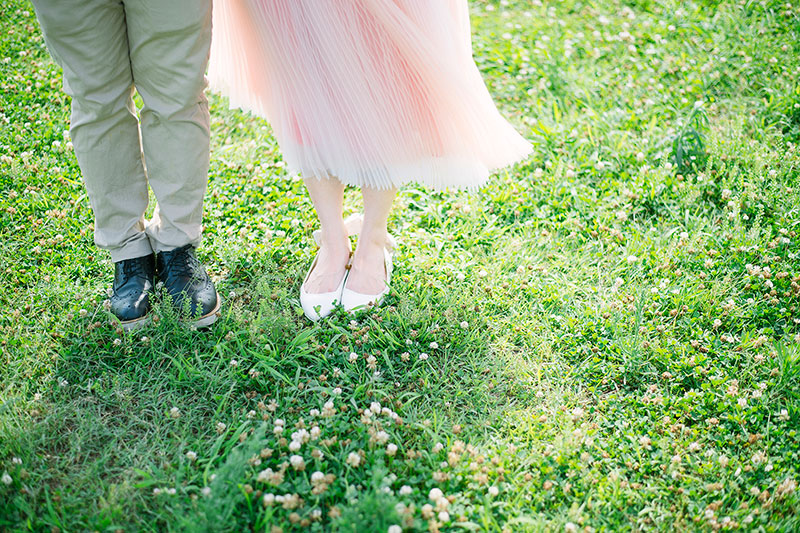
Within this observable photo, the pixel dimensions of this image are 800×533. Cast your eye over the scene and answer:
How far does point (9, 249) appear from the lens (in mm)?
2572

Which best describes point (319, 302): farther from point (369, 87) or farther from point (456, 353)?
point (369, 87)

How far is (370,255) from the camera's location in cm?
244

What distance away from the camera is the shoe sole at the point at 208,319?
2293mm

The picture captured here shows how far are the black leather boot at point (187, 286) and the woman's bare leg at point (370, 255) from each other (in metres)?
0.52

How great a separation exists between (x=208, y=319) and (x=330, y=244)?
53 cm

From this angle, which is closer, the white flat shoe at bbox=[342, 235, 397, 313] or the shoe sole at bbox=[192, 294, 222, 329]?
the shoe sole at bbox=[192, 294, 222, 329]

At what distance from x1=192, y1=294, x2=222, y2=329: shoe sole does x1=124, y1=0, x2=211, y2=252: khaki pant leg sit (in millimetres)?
260

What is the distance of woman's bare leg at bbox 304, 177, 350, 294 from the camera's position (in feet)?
7.61

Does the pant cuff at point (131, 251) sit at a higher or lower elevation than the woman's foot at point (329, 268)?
higher

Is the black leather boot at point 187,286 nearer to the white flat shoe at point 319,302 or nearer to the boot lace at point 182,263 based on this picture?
the boot lace at point 182,263

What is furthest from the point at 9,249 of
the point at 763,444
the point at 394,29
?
the point at 763,444

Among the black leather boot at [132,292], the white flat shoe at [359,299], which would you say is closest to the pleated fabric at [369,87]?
the white flat shoe at [359,299]

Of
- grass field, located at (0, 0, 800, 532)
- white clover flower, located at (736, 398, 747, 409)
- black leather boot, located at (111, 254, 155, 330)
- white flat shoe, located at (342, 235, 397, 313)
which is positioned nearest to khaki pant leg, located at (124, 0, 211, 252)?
black leather boot, located at (111, 254, 155, 330)

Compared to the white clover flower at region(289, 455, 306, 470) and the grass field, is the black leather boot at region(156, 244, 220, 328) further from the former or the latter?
the white clover flower at region(289, 455, 306, 470)
